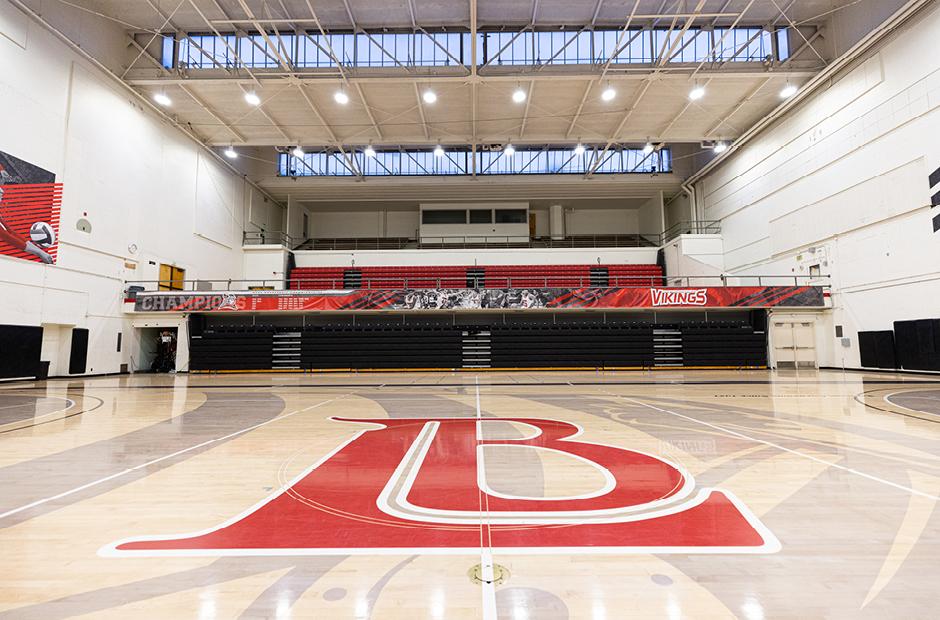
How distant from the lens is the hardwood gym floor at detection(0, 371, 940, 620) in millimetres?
1318

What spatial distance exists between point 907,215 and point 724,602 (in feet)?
46.1

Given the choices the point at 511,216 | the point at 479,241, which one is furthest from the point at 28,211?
the point at 511,216

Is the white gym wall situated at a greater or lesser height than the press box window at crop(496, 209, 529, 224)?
lesser

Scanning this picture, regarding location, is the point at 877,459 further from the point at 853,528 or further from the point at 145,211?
the point at 145,211

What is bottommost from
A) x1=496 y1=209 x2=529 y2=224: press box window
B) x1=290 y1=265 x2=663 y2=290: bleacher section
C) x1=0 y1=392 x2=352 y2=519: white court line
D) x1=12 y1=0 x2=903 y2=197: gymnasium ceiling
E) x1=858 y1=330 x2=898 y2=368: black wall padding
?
x1=0 y1=392 x2=352 y2=519: white court line

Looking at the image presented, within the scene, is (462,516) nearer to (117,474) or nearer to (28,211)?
(117,474)

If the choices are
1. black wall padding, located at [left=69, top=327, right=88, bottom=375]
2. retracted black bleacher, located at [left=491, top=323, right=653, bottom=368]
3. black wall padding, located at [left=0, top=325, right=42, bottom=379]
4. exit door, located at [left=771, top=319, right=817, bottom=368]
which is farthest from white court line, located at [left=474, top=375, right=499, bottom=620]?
exit door, located at [left=771, top=319, right=817, bottom=368]

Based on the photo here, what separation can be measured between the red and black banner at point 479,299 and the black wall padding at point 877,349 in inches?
99.9

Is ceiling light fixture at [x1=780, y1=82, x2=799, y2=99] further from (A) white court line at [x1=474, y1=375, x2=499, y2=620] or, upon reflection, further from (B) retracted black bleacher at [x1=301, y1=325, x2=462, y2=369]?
(A) white court line at [x1=474, y1=375, x2=499, y2=620]

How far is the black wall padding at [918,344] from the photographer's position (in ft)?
33.2

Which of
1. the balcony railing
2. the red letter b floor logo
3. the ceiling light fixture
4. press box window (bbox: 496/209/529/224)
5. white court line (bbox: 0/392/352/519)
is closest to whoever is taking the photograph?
the red letter b floor logo

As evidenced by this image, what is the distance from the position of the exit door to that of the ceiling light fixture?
7228 millimetres

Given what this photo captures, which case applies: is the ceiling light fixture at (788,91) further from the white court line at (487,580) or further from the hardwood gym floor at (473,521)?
the white court line at (487,580)

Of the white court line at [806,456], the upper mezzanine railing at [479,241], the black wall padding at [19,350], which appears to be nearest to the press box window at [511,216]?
the upper mezzanine railing at [479,241]
